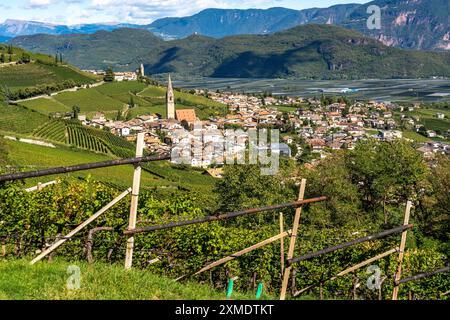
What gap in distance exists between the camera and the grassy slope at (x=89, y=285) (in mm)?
4496

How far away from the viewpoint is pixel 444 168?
19.1 metres

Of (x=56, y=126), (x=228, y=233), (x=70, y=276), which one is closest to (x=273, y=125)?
(x=56, y=126)

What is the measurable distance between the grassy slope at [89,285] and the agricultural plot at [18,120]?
4470cm

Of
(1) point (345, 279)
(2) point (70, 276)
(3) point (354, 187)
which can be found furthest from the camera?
(3) point (354, 187)

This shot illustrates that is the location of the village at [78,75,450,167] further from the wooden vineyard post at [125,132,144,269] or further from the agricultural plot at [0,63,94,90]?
the wooden vineyard post at [125,132,144,269]

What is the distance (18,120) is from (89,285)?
160 ft

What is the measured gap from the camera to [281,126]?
264 ft

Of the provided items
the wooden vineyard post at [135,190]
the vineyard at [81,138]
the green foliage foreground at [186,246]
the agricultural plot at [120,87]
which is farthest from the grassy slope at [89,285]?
the agricultural plot at [120,87]

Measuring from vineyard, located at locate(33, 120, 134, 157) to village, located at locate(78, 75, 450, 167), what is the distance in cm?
433

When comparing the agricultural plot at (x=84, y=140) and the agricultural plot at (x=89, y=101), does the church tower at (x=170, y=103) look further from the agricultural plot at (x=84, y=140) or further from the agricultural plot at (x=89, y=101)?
the agricultural plot at (x=84, y=140)

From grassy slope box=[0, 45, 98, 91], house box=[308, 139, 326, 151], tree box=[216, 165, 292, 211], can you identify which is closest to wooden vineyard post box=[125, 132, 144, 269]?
tree box=[216, 165, 292, 211]

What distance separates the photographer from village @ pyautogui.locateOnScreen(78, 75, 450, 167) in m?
56.5
